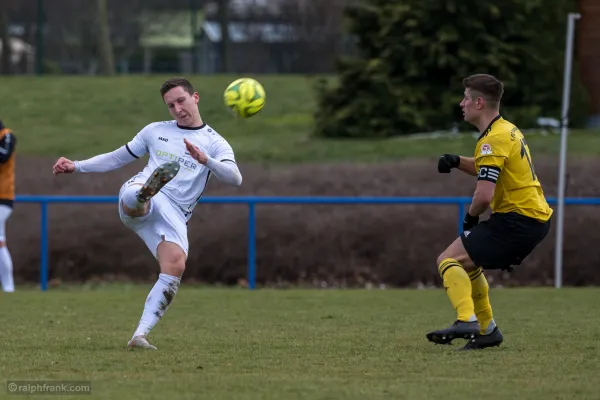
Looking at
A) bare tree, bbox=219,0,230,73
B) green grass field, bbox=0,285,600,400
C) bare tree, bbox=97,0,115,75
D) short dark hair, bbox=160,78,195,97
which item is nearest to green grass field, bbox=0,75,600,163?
bare tree, bbox=219,0,230,73

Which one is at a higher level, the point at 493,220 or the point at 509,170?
the point at 509,170

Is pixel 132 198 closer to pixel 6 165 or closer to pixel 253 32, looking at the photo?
pixel 6 165

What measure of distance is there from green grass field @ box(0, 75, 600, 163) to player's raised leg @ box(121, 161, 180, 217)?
40.9ft

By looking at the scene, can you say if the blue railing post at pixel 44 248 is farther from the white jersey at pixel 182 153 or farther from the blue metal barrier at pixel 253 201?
the white jersey at pixel 182 153

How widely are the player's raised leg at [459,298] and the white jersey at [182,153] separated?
1.73m

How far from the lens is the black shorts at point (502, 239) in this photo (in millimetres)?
8594

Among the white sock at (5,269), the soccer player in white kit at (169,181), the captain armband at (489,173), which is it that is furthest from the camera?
the white sock at (5,269)

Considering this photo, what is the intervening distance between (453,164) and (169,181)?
195cm

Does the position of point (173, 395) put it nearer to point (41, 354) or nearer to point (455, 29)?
point (41, 354)

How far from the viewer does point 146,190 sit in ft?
28.0

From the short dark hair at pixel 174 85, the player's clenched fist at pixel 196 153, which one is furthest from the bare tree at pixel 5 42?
the player's clenched fist at pixel 196 153

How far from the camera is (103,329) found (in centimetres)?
1059

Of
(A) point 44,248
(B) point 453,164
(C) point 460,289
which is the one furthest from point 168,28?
(C) point 460,289

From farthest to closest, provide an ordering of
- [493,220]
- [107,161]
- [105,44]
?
1. [105,44]
2. [107,161]
3. [493,220]
